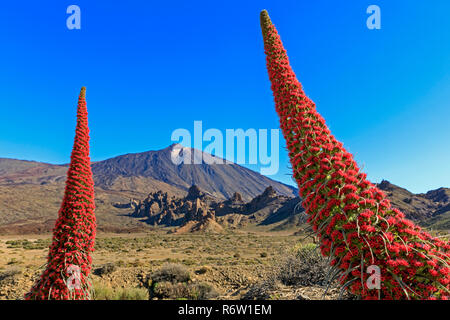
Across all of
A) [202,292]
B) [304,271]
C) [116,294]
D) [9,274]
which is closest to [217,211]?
[9,274]

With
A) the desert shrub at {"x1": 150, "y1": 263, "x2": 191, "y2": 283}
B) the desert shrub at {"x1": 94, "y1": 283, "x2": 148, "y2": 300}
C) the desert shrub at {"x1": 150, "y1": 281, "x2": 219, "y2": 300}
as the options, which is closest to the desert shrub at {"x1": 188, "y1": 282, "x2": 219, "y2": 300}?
the desert shrub at {"x1": 150, "y1": 281, "x2": 219, "y2": 300}

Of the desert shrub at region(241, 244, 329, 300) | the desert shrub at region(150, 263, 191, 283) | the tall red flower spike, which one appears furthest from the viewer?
the desert shrub at region(150, 263, 191, 283)

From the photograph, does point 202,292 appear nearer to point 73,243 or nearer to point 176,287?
point 176,287

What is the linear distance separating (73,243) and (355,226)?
316cm

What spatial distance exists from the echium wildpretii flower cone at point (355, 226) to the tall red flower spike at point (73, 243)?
2.65 metres

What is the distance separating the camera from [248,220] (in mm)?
79562

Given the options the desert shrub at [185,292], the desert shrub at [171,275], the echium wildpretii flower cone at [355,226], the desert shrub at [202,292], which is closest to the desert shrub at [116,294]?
the desert shrub at [185,292]

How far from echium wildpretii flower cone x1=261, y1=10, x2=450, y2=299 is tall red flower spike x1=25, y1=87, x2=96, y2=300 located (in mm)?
2650

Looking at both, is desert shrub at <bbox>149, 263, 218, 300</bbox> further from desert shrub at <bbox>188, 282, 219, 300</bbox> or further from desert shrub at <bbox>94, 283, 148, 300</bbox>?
desert shrub at <bbox>94, 283, 148, 300</bbox>

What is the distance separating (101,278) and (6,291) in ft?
11.6

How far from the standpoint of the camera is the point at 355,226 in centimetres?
219

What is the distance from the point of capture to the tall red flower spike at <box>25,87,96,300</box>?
2949 mm

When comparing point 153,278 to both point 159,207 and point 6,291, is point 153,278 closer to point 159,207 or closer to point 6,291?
point 6,291

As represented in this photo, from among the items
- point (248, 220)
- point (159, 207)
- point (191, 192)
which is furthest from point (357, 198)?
point (191, 192)
